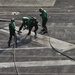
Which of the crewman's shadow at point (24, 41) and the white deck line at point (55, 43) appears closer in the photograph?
the white deck line at point (55, 43)

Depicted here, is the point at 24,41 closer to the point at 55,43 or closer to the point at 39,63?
the point at 55,43

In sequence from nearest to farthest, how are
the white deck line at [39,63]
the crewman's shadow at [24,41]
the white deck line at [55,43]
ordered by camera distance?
1. the white deck line at [39,63]
2. the white deck line at [55,43]
3. the crewman's shadow at [24,41]

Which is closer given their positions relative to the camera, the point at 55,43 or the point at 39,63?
the point at 39,63

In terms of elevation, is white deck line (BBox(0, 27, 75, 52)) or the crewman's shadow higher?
white deck line (BBox(0, 27, 75, 52))

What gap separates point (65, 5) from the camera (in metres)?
31.0

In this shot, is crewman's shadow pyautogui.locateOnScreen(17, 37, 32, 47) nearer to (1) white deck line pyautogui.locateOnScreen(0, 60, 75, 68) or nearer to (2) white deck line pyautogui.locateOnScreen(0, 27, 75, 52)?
(2) white deck line pyautogui.locateOnScreen(0, 27, 75, 52)

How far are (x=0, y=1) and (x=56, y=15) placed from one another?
798 cm

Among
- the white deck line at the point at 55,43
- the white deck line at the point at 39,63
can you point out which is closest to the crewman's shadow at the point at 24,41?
the white deck line at the point at 55,43

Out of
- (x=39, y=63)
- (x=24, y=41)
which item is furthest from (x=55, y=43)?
(x=39, y=63)

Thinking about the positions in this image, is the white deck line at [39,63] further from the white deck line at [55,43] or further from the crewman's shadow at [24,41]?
the crewman's shadow at [24,41]

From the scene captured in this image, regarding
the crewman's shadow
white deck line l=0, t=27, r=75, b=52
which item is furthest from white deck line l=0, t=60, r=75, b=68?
the crewman's shadow

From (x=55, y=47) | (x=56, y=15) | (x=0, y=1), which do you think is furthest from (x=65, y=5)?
(x=55, y=47)

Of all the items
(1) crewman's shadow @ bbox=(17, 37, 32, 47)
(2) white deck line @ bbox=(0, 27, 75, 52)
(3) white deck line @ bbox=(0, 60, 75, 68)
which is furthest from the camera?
(1) crewman's shadow @ bbox=(17, 37, 32, 47)

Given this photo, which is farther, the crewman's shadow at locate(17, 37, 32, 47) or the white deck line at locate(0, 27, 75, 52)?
the crewman's shadow at locate(17, 37, 32, 47)
